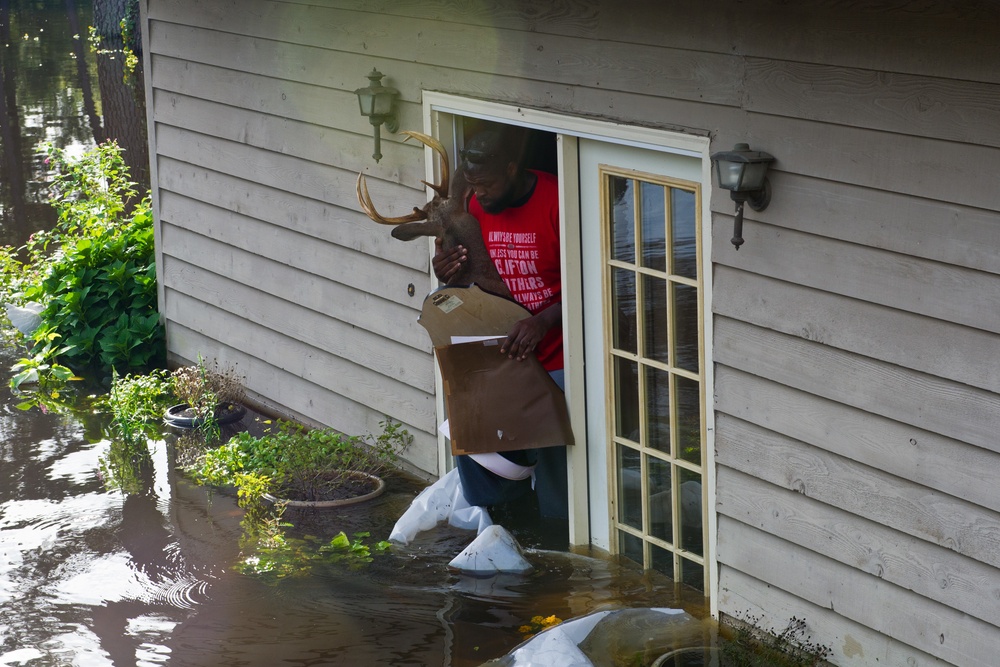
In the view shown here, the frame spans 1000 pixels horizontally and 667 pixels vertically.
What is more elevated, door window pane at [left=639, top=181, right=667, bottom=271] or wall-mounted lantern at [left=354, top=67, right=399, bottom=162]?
wall-mounted lantern at [left=354, top=67, right=399, bottom=162]

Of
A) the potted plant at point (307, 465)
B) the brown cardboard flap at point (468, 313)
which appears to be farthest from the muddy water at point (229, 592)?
the brown cardboard flap at point (468, 313)

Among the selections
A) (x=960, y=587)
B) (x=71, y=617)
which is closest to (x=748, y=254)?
(x=960, y=587)

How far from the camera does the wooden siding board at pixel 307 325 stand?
6.55 m

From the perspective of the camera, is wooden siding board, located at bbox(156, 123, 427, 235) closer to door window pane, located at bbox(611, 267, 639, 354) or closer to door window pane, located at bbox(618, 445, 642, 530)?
door window pane, located at bbox(611, 267, 639, 354)

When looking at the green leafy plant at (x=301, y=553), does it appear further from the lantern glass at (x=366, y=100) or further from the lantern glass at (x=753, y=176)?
the lantern glass at (x=753, y=176)

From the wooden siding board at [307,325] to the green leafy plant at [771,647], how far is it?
2288mm

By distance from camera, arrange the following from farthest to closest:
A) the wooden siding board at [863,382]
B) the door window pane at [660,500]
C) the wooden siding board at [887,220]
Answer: the door window pane at [660,500], the wooden siding board at [863,382], the wooden siding board at [887,220]

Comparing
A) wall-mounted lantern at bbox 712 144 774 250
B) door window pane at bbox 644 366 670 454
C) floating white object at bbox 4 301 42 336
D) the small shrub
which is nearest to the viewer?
wall-mounted lantern at bbox 712 144 774 250

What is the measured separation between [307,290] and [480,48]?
7.34 ft

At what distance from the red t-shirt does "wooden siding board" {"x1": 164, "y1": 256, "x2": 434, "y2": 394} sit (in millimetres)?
870

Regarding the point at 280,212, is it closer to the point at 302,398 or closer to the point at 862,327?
the point at 302,398

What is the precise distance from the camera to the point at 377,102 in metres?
6.07

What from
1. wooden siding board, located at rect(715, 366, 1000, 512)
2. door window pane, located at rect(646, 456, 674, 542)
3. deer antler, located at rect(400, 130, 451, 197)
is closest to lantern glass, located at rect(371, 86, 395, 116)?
deer antler, located at rect(400, 130, 451, 197)

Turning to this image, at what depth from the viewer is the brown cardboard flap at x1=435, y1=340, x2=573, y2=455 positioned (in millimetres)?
5492
